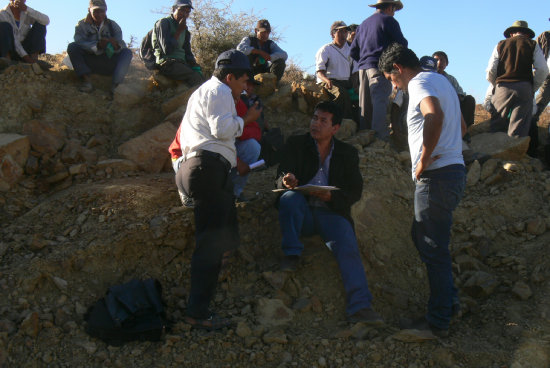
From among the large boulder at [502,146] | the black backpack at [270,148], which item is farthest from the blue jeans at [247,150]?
the large boulder at [502,146]

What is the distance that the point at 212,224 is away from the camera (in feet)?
11.1

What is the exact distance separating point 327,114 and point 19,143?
3.13m

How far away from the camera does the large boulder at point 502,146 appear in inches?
239

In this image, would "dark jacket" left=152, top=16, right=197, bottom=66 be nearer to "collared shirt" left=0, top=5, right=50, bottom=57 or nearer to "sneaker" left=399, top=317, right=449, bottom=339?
"collared shirt" left=0, top=5, right=50, bottom=57

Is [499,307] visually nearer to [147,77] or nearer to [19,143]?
[19,143]

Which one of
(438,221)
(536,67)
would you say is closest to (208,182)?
(438,221)

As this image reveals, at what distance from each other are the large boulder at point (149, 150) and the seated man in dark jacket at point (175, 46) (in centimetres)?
119

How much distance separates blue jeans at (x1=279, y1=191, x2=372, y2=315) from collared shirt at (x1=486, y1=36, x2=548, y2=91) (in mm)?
3592

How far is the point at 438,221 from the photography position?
3.31 meters

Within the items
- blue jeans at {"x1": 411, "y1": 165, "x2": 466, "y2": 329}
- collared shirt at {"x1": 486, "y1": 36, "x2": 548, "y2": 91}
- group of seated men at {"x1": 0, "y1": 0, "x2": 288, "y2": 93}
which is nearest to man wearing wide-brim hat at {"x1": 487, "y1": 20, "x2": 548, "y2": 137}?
collared shirt at {"x1": 486, "y1": 36, "x2": 548, "y2": 91}

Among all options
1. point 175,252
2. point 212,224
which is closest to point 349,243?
point 212,224

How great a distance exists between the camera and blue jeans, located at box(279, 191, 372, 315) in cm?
369

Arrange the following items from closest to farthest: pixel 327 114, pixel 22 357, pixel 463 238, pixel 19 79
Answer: pixel 22 357, pixel 327 114, pixel 463 238, pixel 19 79

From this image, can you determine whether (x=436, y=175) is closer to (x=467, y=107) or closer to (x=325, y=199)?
(x=325, y=199)
